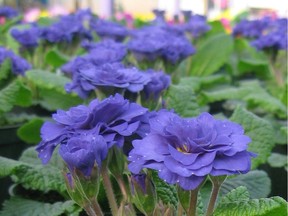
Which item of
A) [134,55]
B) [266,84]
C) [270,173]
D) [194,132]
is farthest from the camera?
[266,84]

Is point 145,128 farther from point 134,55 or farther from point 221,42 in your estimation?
point 221,42

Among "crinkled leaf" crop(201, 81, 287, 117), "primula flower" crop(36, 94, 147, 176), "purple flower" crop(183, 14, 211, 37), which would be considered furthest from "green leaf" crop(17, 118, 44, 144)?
"purple flower" crop(183, 14, 211, 37)

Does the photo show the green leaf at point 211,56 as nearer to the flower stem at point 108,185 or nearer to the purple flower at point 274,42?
the purple flower at point 274,42

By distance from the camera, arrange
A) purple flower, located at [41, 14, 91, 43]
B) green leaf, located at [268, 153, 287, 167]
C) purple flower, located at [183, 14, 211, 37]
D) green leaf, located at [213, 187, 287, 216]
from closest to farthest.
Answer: green leaf, located at [213, 187, 287, 216], green leaf, located at [268, 153, 287, 167], purple flower, located at [41, 14, 91, 43], purple flower, located at [183, 14, 211, 37]

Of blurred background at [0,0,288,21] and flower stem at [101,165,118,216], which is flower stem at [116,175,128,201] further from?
blurred background at [0,0,288,21]

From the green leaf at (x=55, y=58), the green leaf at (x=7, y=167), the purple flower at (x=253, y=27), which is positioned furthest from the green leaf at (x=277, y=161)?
the purple flower at (x=253, y=27)

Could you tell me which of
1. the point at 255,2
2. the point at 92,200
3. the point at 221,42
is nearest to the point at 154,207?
the point at 92,200

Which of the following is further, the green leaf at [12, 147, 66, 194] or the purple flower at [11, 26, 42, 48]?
the purple flower at [11, 26, 42, 48]
